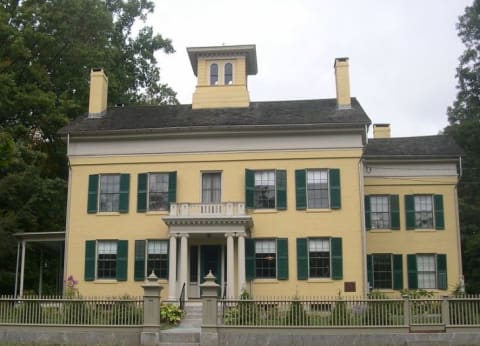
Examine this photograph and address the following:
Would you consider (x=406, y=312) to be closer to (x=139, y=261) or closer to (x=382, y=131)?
(x=139, y=261)

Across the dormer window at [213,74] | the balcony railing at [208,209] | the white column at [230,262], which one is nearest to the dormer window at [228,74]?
the dormer window at [213,74]

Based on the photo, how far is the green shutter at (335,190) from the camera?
86.5 ft

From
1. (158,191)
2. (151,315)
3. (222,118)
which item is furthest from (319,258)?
(151,315)

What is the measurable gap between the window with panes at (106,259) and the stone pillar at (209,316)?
8926mm

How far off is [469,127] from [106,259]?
75.3 ft

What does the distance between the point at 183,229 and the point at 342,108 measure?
8.81 m

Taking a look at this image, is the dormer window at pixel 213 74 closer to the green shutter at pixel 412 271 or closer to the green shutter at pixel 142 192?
the green shutter at pixel 142 192

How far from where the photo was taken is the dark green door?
27.0m

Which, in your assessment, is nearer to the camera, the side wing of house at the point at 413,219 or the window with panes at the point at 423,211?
the side wing of house at the point at 413,219

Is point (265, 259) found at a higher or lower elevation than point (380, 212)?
lower

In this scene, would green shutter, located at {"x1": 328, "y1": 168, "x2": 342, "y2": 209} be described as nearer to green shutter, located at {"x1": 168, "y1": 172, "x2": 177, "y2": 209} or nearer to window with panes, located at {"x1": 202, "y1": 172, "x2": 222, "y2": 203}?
window with panes, located at {"x1": 202, "y1": 172, "x2": 222, "y2": 203}

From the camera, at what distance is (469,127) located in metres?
38.2

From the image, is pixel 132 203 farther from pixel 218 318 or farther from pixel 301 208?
pixel 218 318

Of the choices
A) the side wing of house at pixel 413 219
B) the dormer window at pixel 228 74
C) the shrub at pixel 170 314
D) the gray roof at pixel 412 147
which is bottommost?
the shrub at pixel 170 314
